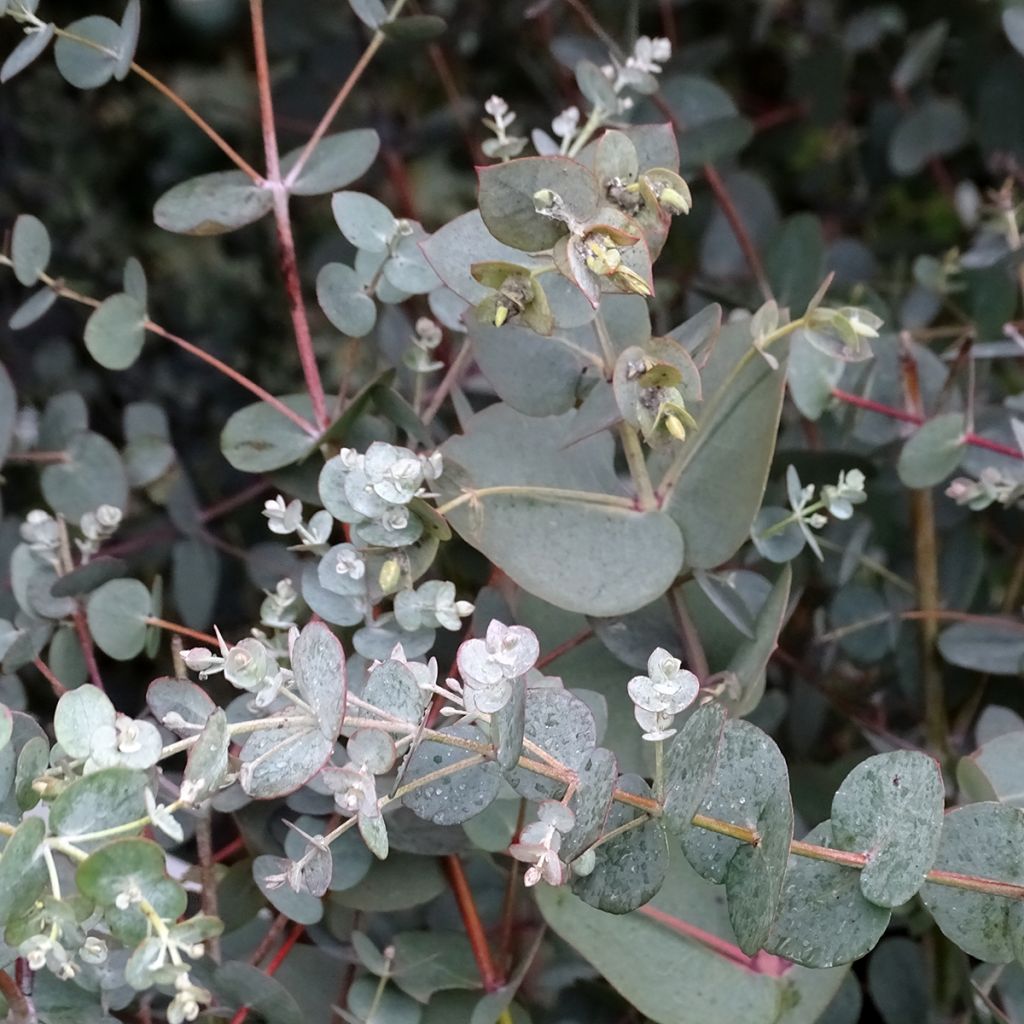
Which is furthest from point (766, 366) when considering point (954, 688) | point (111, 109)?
point (111, 109)

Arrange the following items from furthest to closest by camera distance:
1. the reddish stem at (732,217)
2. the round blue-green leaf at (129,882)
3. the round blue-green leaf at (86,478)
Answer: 1. the reddish stem at (732,217)
2. the round blue-green leaf at (86,478)
3. the round blue-green leaf at (129,882)

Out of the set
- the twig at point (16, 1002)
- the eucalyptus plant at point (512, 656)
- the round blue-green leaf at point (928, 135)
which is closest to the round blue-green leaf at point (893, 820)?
the eucalyptus plant at point (512, 656)

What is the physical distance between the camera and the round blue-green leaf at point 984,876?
0.42 meters

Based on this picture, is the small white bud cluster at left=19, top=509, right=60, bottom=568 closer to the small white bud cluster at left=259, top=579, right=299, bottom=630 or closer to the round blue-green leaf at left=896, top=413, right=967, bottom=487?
the small white bud cluster at left=259, top=579, right=299, bottom=630

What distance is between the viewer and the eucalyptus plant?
389 mm

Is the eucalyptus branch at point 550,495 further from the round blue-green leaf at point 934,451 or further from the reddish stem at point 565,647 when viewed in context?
the round blue-green leaf at point 934,451

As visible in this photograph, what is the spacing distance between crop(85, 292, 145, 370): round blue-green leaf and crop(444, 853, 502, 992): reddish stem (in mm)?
301

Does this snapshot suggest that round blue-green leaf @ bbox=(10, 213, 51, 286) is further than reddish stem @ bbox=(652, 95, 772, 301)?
No

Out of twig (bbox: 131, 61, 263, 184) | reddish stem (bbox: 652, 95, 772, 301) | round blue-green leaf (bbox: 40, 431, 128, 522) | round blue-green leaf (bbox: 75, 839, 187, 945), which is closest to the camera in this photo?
round blue-green leaf (bbox: 75, 839, 187, 945)

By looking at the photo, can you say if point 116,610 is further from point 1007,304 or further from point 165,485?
point 1007,304

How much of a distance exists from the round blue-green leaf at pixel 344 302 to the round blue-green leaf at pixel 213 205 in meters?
0.06

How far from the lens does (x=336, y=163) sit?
1.98 ft

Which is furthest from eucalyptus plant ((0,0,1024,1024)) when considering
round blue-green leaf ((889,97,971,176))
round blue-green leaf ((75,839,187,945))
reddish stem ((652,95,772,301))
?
round blue-green leaf ((889,97,971,176))

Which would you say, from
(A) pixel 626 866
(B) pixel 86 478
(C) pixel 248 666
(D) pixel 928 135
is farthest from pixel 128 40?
(D) pixel 928 135
